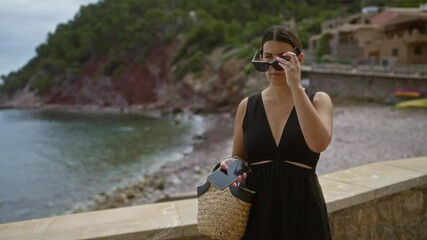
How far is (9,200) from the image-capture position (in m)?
16.4

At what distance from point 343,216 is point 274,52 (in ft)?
4.63

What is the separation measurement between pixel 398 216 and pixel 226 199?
1.79m

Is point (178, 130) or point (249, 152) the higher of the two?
point (249, 152)

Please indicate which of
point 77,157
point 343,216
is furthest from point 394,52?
point 343,216

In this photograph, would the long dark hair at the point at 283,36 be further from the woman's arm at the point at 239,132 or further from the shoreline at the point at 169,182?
the shoreline at the point at 169,182

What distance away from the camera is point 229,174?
6.09 ft

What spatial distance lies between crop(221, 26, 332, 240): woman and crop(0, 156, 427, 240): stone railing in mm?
572

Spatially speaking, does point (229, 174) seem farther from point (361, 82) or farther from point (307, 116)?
point (361, 82)

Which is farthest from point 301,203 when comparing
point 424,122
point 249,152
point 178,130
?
point 178,130

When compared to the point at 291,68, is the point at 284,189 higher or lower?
lower

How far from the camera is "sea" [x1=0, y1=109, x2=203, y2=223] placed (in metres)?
16.2

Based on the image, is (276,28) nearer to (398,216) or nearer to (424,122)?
(398,216)

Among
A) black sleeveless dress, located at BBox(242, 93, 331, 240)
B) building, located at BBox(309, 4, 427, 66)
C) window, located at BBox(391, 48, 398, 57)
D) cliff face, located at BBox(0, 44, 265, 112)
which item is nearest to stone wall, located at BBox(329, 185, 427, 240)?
black sleeveless dress, located at BBox(242, 93, 331, 240)

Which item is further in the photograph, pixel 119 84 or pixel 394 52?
pixel 119 84
